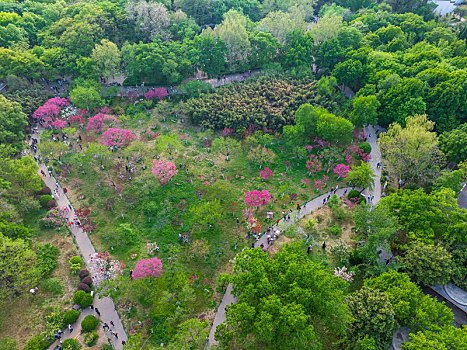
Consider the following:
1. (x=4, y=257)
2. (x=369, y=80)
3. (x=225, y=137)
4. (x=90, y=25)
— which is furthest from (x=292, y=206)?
(x=90, y=25)

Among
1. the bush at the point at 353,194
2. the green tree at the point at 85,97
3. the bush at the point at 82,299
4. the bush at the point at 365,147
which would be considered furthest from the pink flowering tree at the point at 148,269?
the bush at the point at 365,147

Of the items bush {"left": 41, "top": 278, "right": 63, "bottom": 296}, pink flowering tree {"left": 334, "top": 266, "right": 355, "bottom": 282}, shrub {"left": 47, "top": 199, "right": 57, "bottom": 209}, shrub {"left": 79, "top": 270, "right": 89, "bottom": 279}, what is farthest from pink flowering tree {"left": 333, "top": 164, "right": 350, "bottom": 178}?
shrub {"left": 47, "top": 199, "right": 57, "bottom": 209}

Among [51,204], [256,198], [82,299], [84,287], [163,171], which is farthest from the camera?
[163,171]

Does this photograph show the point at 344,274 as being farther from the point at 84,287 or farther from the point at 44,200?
the point at 44,200

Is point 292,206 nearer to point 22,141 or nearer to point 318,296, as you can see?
point 318,296

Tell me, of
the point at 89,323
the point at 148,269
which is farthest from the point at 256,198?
the point at 89,323

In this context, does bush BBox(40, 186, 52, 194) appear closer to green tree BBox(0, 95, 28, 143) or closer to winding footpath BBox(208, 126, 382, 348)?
green tree BBox(0, 95, 28, 143)
